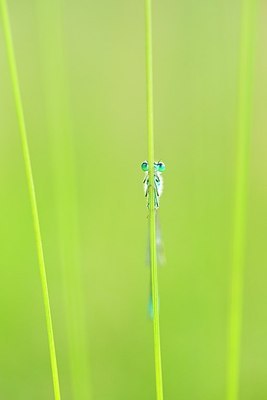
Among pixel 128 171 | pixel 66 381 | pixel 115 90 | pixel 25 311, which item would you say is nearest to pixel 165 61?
pixel 115 90

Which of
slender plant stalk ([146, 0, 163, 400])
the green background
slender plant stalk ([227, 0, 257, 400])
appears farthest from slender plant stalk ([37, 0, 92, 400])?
slender plant stalk ([146, 0, 163, 400])

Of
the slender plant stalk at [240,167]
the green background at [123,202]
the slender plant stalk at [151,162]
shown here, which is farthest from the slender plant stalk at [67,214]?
the slender plant stalk at [151,162]

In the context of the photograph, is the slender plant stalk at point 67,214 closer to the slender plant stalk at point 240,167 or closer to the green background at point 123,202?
the green background at point 123,202

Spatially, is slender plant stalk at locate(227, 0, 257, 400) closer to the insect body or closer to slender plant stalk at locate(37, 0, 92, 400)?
the insect body

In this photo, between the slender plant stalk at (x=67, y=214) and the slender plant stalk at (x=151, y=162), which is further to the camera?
the slender plant stalk at (x=67, y=214)

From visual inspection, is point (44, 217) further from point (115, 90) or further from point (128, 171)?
point (115, 90)

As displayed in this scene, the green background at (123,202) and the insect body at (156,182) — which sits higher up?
the insect body at (156,182)

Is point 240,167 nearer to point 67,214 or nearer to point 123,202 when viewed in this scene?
point 67,214

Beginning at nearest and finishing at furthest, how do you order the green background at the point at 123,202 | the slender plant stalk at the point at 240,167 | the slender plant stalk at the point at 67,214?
the slender plant stalk at the point at 240,167
the slender plant stalk at the point at 67,214
the green background at the point at 123,202
